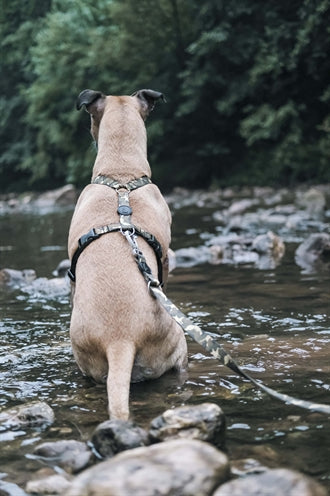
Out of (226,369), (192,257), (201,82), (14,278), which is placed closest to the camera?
(226,369)

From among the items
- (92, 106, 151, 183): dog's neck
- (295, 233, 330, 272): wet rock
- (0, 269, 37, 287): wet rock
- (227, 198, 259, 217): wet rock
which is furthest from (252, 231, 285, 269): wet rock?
(227, 198, 259, 217): wet rock

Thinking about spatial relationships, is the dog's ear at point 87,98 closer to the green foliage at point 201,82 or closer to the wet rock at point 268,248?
the wet rock at point 268,248

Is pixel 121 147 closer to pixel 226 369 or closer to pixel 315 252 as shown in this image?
pixel 226 369

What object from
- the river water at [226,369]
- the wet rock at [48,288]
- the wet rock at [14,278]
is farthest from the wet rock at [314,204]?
the wet rock at [48,288]

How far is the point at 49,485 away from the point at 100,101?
3.54 meters

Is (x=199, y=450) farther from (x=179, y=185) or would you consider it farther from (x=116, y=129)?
(x=179, y=185)

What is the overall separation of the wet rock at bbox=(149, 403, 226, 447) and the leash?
358mm

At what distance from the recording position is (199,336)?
10.7ft

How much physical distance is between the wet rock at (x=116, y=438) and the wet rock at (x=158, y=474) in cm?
29

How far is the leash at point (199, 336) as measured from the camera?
300 cm

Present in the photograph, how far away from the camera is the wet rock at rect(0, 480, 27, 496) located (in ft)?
7.97

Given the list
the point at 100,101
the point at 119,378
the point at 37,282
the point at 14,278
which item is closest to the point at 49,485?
the point at 119,378

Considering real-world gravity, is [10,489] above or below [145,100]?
below

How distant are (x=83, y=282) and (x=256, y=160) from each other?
22.9 meters
